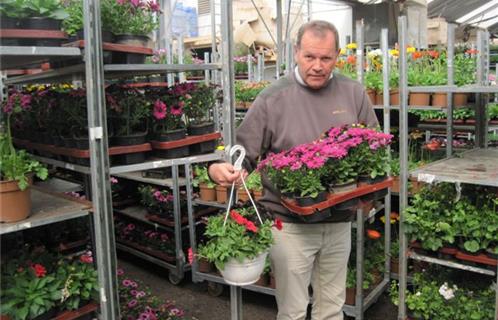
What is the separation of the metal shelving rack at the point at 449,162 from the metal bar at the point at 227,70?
1.06m

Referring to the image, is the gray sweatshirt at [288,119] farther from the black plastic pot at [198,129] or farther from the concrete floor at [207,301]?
the concrete floor at [207,301]

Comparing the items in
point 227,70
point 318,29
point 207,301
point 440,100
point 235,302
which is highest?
point 318,29

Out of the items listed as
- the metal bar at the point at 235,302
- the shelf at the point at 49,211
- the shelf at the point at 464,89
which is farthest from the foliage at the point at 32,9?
the shelf at the point at 464,89

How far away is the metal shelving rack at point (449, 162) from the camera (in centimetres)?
270

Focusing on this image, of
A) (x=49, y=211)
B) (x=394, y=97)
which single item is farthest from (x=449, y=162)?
(x=49, y=211)

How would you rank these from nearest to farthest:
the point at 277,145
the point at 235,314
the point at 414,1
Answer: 1. the point at 235,314
2. the point at 277,145
3. the point at 414,1

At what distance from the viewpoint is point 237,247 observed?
1839mm

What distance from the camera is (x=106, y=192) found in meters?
2.13

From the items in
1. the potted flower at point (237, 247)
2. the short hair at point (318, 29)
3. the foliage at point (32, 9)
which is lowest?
the potted flower at point (237, 247)

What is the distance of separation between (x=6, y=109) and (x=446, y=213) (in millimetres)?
2461

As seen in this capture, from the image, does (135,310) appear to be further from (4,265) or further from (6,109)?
(6,109)

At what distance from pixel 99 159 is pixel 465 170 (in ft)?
6.62

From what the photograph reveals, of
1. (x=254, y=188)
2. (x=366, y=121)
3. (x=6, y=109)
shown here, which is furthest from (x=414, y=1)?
(x=6, y=109)

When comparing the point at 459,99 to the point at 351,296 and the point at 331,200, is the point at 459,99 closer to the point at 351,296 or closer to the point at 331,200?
the point at 351,296
